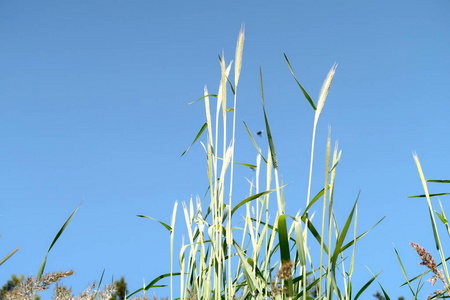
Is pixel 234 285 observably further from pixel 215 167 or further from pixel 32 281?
pixel 32 281

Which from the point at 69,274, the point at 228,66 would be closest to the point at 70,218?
the point at 69,274

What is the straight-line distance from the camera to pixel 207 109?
4.71 ft

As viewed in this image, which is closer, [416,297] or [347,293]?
[347,293]

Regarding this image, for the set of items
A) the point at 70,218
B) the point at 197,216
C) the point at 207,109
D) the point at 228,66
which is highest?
the point at 228,66

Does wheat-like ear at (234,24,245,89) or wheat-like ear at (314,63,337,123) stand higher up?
wheat-like ear at (234,24,245,89)

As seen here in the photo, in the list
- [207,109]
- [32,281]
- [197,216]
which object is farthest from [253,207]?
[32,281]

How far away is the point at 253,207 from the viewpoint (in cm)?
176

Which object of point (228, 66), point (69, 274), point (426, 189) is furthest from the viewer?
point (228, 66)

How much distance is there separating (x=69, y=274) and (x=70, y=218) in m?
0.17

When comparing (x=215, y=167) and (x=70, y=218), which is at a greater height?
(x=215, y=167)

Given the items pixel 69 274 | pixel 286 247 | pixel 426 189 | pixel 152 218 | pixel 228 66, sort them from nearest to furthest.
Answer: pixel 286 247 < pixel 69 274 < pixel 426 189 < pixel 228 66 < pixel 152 218

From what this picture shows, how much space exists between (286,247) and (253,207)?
0.81 metres

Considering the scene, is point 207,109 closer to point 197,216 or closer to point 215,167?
point 215,167

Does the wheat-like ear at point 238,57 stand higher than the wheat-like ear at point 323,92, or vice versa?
the wheat-like ear at point 238,57
